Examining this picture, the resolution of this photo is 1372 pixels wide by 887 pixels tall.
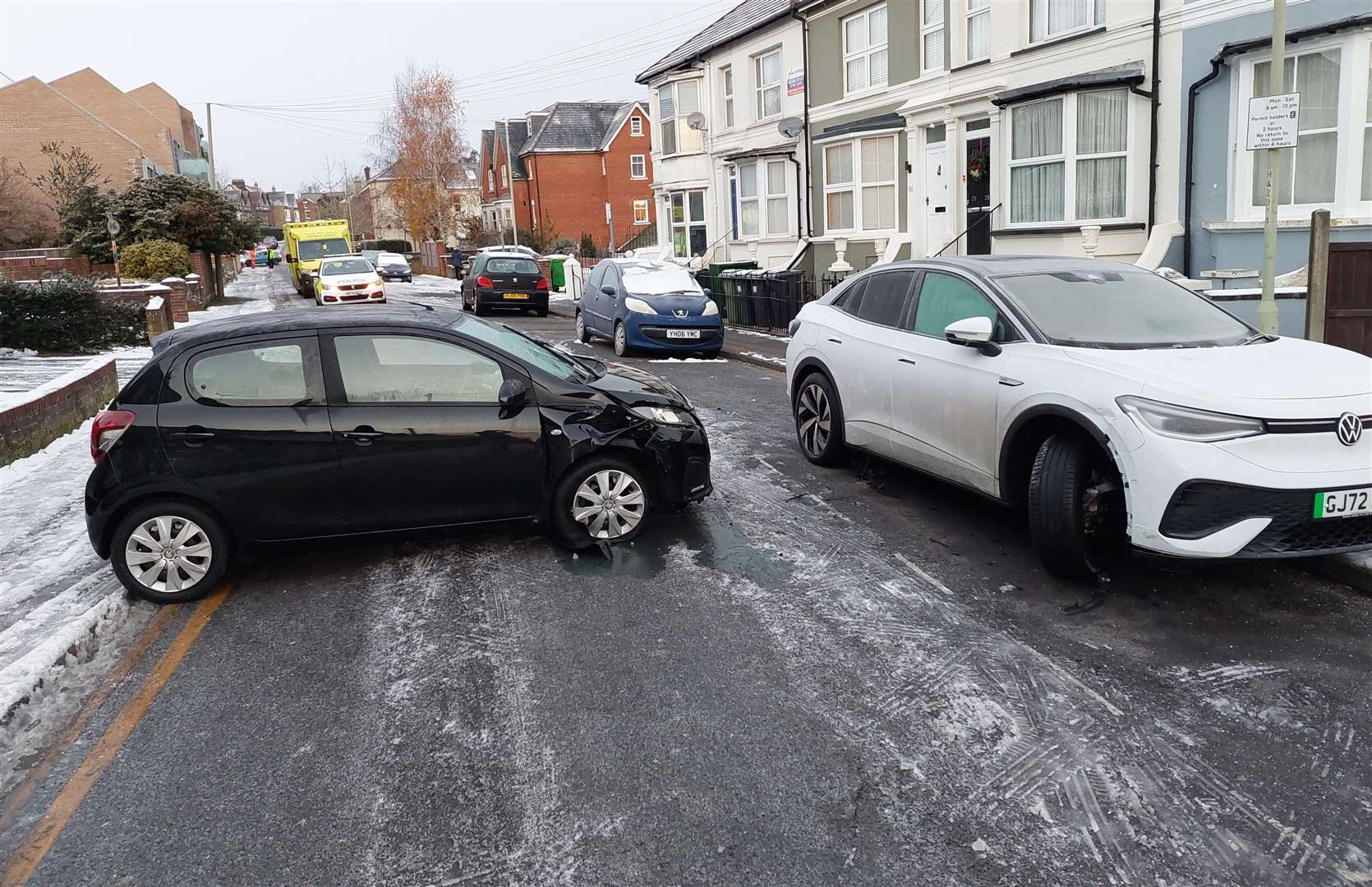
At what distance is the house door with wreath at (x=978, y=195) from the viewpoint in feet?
61.3

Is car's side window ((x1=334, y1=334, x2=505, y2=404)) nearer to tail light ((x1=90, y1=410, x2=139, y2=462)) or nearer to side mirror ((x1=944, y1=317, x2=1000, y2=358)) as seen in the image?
tail light ((x1=90, y1=410, x2=139, y2=462))

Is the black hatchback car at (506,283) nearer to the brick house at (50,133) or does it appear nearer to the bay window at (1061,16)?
the bay window at (1061,16)

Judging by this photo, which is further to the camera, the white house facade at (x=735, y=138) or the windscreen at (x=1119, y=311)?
the white house facade at (x=735, y=138)

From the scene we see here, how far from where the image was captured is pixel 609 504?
6.48m

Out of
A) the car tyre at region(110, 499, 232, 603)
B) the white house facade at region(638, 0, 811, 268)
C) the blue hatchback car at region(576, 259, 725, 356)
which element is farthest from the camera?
the white house facade at region(638, 0, 811, 268)

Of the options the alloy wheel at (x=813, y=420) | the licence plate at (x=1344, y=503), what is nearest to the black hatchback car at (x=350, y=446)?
the alloy wheel at (x=813, y=420)

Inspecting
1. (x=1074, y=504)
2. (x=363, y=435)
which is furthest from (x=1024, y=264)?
(x=363, y=435)

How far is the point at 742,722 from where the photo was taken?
4.21 metres

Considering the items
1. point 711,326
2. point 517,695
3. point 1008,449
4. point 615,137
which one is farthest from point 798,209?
point 615,137

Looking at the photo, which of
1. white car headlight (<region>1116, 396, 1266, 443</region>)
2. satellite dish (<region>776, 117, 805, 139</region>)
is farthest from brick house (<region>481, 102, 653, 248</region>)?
white car headlight (<region>1116, 396, 1266, 443</region>)

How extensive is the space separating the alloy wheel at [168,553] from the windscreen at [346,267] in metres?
25.9

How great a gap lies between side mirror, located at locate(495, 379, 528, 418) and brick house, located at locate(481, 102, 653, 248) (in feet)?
186

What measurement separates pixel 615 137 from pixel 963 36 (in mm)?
46019

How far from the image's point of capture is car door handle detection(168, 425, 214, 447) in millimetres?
5793
